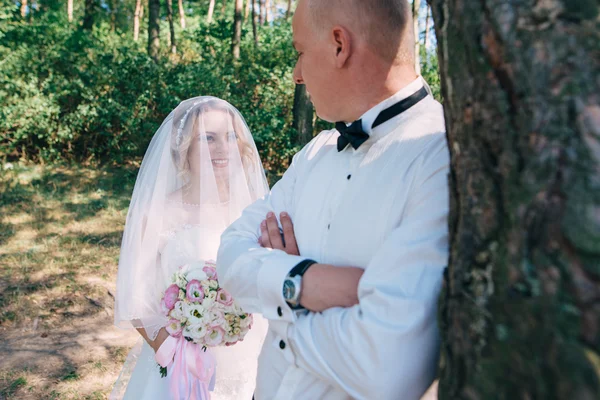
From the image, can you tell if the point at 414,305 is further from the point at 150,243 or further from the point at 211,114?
the point at 211,114

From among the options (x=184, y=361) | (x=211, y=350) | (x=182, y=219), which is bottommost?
(x=211, y=350)

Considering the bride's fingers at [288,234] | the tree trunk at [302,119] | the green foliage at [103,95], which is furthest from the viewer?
the green foliage at [103,95]

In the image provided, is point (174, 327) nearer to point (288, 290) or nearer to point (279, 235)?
point (279, 235)

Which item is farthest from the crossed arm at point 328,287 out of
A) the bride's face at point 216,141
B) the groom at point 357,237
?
the bride's face at point 216,141

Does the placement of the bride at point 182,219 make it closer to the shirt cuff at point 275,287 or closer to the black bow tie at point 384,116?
the shirt cuff at point 275,287

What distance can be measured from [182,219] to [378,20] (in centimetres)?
209

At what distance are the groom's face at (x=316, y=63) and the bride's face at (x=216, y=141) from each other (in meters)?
1.71

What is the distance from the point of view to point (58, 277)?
625 cm

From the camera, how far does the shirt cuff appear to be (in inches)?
60.8

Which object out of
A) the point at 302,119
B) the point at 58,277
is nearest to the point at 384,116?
the point at 58,277

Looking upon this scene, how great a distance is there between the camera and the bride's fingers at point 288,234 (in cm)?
183

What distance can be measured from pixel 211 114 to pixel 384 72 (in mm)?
1995

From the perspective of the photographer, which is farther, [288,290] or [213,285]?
[213,285]

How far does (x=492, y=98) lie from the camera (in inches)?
39.3
